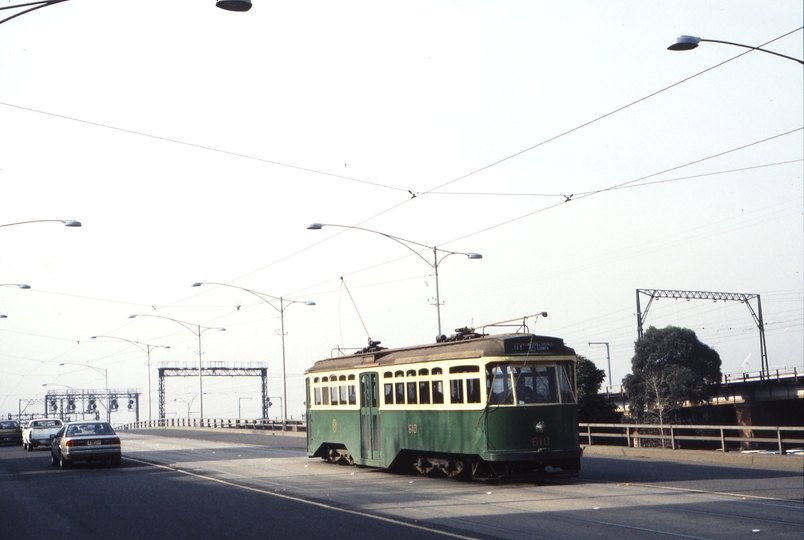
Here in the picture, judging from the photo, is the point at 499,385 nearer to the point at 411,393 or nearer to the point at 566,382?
the point at 566,382

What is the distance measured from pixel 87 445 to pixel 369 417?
9.15 meters

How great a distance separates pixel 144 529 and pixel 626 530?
22.3ft

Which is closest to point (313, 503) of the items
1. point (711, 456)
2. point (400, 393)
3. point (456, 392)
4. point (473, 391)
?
point (473, 391)

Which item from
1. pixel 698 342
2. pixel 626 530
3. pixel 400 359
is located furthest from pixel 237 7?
pixel 698 342

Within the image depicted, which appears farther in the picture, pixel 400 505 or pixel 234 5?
pixel 400 505

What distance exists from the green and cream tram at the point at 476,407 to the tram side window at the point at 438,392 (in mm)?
22

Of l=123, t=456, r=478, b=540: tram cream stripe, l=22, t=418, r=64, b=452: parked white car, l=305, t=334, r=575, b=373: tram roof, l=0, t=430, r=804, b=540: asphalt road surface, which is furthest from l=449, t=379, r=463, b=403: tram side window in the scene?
l=22, t=418, r=64, b=452: parked white car

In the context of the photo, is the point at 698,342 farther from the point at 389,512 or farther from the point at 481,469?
the point at 389,512

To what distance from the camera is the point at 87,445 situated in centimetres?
2575

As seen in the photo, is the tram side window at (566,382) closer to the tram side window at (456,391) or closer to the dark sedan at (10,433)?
the tram side window at (456,391)

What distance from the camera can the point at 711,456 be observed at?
23219 mm

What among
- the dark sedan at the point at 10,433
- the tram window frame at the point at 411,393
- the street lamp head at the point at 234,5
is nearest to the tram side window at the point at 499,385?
the tram window frame at the point at 411,393

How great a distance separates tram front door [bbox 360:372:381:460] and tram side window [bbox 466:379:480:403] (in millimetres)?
3994

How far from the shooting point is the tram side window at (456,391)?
18.7 meters
